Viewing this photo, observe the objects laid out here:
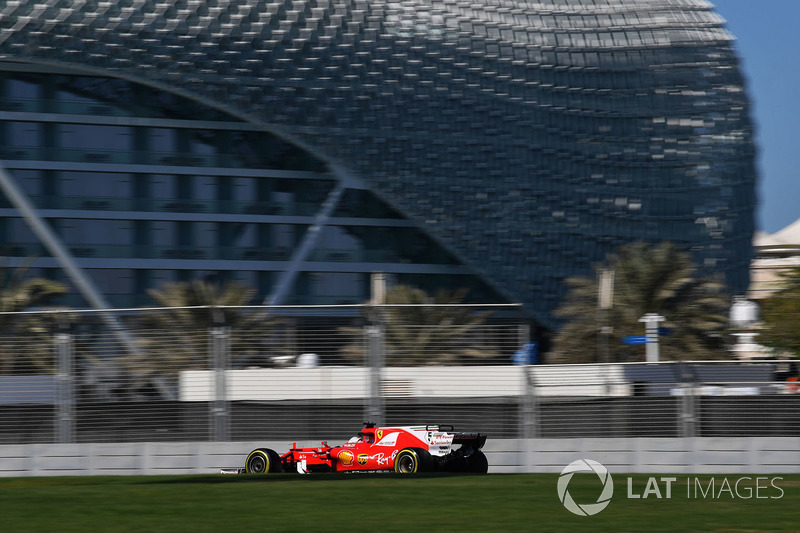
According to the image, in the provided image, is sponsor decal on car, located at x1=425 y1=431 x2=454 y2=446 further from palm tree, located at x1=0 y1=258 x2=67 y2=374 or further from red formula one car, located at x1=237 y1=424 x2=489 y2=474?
palm tree, located at x1=0 y1=258 x2=67 y2=374

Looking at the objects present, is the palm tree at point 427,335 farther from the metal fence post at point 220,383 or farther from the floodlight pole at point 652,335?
the floodlight pole at point 652,335

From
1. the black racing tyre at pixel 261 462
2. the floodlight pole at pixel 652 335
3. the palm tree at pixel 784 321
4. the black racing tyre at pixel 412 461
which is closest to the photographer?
the black racing tyre at pixel 412 461

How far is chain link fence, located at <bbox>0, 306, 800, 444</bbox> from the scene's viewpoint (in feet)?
54.2

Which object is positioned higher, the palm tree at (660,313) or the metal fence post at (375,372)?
the palm tree at (660,313)

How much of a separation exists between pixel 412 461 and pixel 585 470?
2.51 metres

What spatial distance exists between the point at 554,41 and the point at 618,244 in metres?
11.9

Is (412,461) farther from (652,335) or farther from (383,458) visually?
(652,335)

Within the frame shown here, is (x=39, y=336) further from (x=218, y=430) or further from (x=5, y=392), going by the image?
(x=218, y=430)

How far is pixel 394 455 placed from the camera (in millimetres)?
16156

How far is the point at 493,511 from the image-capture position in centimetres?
1144

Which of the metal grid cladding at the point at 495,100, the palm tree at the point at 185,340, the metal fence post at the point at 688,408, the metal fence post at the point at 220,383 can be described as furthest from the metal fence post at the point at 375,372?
the metal grid cladding at the point at 495,100

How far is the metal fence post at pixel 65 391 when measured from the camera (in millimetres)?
16734

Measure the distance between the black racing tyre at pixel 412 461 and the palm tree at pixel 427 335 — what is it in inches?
54.3

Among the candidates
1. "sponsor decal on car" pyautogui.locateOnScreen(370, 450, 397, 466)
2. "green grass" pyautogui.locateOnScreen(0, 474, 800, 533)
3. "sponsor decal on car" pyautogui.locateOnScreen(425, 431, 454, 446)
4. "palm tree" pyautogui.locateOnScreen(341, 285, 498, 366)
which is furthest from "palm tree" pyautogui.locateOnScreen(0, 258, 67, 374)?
"sponsor decal on car" pyautogui.locateOnScreen(425, 431, 454, 446)
